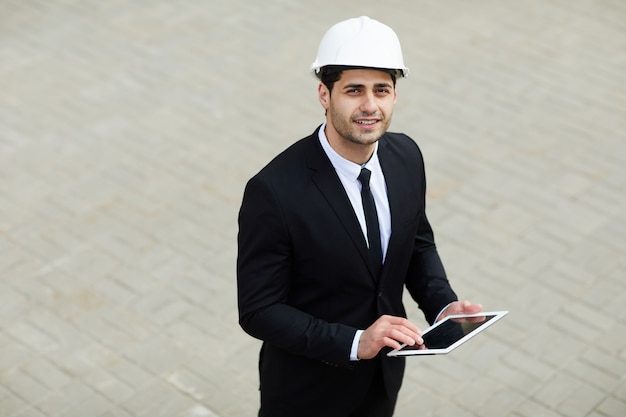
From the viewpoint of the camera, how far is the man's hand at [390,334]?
2.91m

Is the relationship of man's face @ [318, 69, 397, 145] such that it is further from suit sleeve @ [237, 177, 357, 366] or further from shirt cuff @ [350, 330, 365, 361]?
shirt cuff @ [350, 330, 365, 361]

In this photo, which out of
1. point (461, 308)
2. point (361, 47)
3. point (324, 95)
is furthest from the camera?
point (461, 308)

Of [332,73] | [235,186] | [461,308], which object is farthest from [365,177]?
[235,186]

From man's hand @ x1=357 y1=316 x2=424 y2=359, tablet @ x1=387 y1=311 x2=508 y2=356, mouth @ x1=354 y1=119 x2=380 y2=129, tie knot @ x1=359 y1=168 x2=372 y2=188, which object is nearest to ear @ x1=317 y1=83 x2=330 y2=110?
mouth @ x1=354 y1=119 x2=380 y2=129

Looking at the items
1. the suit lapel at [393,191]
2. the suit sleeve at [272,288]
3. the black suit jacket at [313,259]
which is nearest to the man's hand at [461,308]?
the black suit jacket at [313,259]

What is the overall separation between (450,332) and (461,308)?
0.13 meters

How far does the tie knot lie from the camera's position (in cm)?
315

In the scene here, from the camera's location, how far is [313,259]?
3102 mm

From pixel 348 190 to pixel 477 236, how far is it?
3.18m

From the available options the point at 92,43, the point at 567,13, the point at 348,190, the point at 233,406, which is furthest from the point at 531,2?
the point at 348,190

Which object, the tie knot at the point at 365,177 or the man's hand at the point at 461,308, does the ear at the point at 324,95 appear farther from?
the man's hand at the point at 461,308

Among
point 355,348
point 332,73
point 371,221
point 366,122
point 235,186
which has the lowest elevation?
point 235,186

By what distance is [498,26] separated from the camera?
8820mm

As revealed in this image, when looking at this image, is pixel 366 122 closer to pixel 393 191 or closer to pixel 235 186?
pixel 393 191
